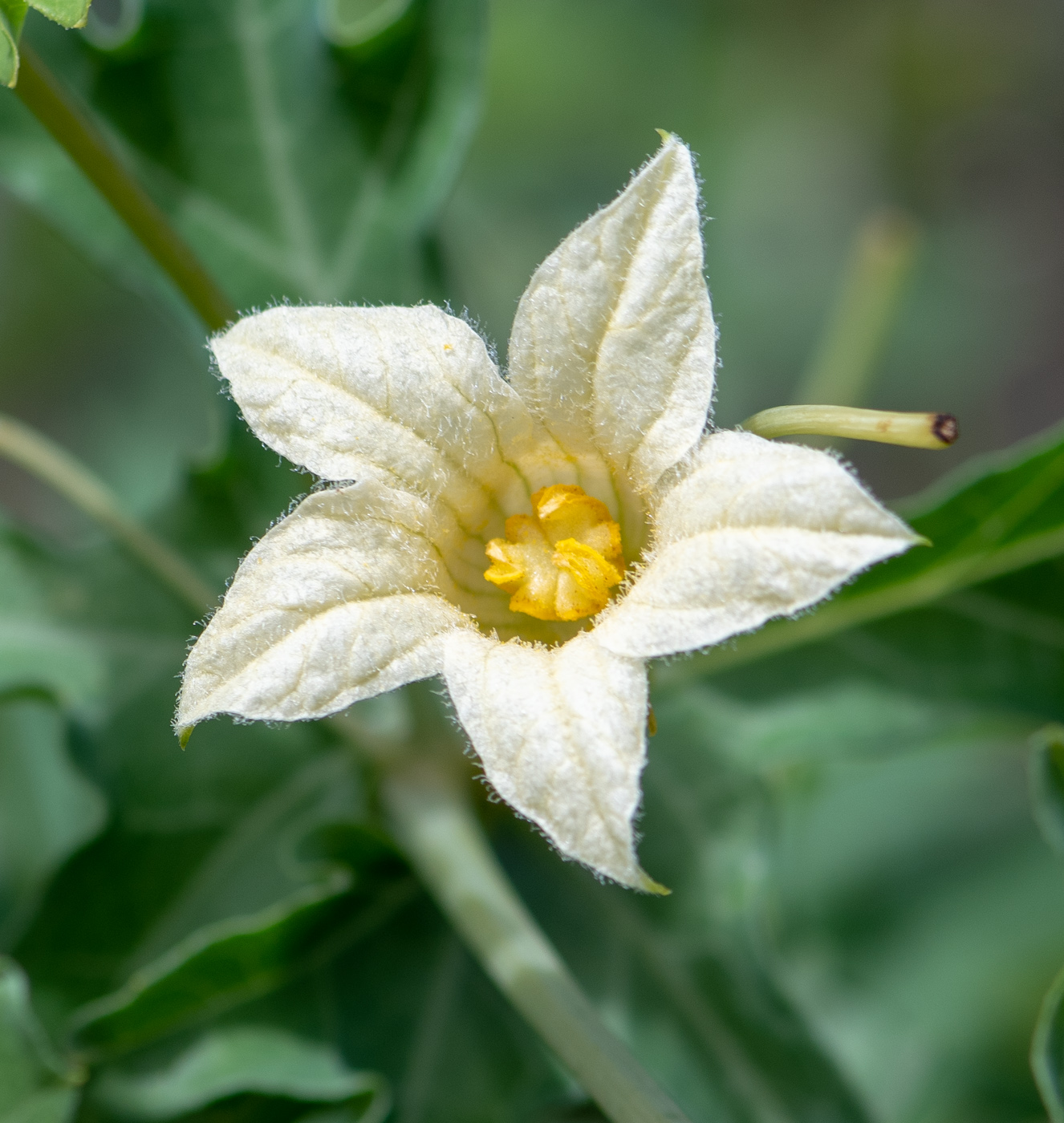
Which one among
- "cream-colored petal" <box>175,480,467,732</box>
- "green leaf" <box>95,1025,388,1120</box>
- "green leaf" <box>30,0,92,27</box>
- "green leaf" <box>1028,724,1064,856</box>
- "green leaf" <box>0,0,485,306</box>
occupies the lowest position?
"green leaf" <box>1028,724,1064,856</box>

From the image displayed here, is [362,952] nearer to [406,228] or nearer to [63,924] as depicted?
[63,924]

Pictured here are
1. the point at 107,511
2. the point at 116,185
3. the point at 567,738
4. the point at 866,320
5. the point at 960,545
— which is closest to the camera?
the point at 567,738

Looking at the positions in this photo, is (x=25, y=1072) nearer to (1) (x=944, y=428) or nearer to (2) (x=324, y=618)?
(2) (x=324, y=618)

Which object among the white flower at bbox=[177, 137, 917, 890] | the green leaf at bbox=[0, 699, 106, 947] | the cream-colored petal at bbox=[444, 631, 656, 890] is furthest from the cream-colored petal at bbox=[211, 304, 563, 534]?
the green leaf at bbox=[0, 699, 106, 947]

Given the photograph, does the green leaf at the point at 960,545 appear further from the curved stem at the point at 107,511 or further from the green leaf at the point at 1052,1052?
the curved stem at the point at 107,511

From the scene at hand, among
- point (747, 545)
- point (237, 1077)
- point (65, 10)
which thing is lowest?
point (237, 1077)

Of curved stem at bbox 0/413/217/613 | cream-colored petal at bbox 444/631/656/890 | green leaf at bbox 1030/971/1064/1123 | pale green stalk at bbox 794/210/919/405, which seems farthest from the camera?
pale green stalk at bbox 794/210/919/405

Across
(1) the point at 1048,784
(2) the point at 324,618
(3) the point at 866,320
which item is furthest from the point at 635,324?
(3) the point at 866,320

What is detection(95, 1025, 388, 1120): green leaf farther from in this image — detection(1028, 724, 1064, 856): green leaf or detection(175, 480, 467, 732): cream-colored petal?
detection(1028, 724, 1064, 856): green leaf

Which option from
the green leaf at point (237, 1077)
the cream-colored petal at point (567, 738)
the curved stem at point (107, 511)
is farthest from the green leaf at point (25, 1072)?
the cream-colored petal at point (567, 738)
